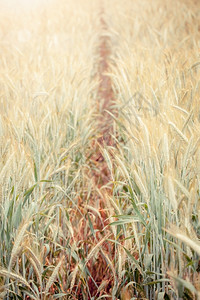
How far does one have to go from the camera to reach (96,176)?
60.2 inches

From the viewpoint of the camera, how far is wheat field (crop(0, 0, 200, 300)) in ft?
2.44

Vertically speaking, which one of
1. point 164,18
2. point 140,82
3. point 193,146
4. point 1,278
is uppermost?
point 164,18

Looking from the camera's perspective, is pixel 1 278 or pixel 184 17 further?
pixel 184 17

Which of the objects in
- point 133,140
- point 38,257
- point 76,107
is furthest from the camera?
point 76,107

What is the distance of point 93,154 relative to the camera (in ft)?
5.23

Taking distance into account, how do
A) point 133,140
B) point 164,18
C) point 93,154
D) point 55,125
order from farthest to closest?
1. point 164,18
2. point 93,154
3. point 55,125
4. point 133,140

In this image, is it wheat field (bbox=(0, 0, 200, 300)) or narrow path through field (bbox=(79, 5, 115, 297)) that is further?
narrow path through field (bbox=(79, 5, 115, 297))

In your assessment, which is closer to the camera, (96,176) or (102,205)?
(102,205)

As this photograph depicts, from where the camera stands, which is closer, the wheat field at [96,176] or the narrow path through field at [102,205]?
the wheat field at [96,176]

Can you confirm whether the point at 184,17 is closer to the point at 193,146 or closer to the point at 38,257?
the point at 193,146

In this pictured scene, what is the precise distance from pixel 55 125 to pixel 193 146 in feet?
1.95

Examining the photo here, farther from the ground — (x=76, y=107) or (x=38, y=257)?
Answer: (x=76, y=107)

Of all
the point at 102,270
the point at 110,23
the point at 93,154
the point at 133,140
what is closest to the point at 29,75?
the point at 93,154

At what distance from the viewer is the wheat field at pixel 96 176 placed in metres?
0.75
